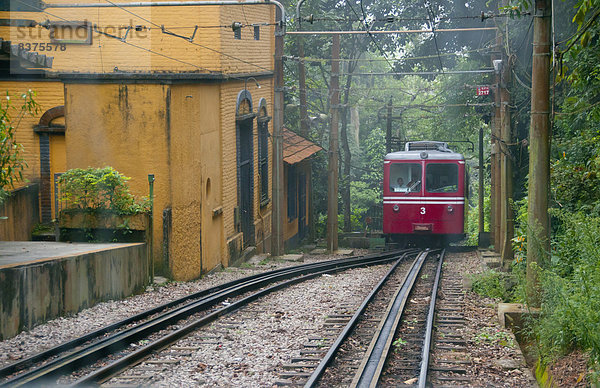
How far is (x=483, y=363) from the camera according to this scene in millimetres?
7652

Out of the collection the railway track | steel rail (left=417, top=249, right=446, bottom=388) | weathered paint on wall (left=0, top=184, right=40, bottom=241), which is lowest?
the railway track

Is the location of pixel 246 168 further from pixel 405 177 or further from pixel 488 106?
pixel 488 106

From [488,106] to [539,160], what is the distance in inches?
667

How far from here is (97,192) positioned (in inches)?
477

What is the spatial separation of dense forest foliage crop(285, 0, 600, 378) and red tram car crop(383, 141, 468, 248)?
6.53ft

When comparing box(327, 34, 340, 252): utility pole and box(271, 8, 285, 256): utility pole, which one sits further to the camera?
box(327, 34, 340, 252): utility pole

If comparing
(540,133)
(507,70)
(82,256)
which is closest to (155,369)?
(82,256)

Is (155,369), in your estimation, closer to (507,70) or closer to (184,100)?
(184,100)

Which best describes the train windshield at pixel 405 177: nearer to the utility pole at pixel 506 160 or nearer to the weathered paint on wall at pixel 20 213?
the utility pole at pixel 506 160

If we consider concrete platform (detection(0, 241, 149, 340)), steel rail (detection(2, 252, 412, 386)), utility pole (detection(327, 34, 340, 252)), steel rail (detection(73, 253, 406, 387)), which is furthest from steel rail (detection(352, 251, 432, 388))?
utility pole (detection(327, 34, 340, 252))

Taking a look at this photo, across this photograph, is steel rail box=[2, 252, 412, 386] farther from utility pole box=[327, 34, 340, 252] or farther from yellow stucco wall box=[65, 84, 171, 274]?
utility pole box=[327, 34, 340, 252]

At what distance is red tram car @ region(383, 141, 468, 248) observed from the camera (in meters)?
19.8

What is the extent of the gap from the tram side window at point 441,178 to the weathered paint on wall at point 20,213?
10695 mm

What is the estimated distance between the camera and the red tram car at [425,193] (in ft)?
64.8
